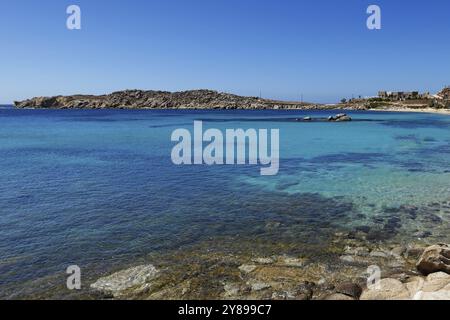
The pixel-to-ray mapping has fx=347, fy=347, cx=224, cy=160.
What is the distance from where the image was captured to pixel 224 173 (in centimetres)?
2622

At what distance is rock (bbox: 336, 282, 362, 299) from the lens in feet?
31.7

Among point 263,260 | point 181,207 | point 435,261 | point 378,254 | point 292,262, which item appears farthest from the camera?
point 181,207

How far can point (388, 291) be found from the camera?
939 cm

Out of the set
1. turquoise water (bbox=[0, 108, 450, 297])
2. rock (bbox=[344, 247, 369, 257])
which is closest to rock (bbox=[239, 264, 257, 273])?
turquoise water (bbox=[0, 108, 450, 297])

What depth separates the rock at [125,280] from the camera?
10234 mm

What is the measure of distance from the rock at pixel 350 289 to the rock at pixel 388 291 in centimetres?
18

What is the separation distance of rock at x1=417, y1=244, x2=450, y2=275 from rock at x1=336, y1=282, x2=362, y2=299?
251 cm

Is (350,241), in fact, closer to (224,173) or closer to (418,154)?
(224,173)

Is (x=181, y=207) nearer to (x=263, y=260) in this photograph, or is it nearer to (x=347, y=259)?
(x=263, y=260)

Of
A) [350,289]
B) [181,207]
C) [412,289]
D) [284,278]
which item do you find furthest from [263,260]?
[181,207]

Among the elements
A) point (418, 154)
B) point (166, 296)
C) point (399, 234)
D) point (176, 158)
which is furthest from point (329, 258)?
point (418, 154)

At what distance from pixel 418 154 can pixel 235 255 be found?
104 ft

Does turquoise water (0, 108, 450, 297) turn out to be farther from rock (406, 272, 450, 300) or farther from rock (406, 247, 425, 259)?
rock (406, 272, 450, 300)

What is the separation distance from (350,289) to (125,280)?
22.0 ft
